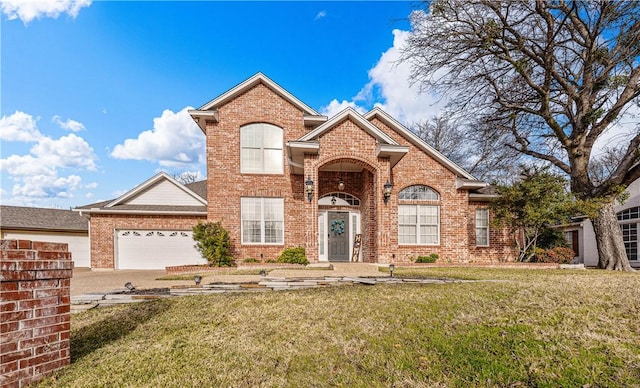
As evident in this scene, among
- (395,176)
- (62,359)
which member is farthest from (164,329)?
(395,176)

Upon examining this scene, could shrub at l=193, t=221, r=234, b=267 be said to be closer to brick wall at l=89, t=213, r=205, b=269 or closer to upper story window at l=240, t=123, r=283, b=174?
brick wall at l=89, t=213, r=205, b=269

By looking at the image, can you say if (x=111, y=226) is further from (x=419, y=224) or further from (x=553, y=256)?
(x=553, y=256)

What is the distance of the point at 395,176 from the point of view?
13562 mm

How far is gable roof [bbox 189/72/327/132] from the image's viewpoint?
13547mm

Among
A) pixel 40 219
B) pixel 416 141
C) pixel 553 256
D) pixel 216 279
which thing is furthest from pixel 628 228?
pixel 40 219

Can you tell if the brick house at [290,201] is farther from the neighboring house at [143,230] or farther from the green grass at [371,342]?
the green grass at [371,342]

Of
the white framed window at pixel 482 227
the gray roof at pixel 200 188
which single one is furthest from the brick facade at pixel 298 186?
the gray roof at pixel 200 188

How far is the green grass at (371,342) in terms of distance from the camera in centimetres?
273

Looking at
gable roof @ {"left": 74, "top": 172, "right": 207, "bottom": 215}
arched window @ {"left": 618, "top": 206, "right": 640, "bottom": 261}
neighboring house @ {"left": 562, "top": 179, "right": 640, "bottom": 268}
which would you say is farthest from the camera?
arched window @ {"left": 618, "top": 206, "right": 640, "bottom": 261}

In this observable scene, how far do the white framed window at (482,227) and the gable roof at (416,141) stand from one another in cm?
189

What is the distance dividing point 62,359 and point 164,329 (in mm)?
1287

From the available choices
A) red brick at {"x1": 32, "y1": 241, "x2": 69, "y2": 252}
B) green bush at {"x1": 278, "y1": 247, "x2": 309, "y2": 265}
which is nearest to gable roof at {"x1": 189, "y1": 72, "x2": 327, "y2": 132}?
green bush at {"x1": 278, "y1": 247, "x2": 309, "y2": 265}

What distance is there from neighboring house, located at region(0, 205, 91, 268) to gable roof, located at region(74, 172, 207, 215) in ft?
16.2

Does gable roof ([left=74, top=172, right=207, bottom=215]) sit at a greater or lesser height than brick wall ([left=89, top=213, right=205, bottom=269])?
greater
